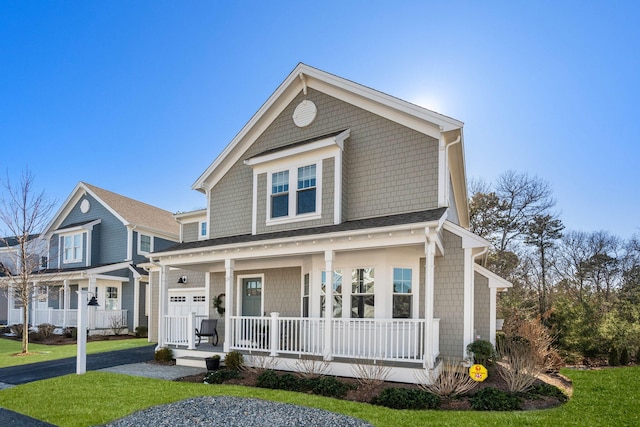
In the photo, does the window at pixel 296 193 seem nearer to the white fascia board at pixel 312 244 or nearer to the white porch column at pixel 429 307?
the white fascia board at pixel 312 244

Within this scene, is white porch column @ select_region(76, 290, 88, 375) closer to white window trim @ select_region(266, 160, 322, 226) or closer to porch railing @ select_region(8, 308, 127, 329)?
white window trim @ select_region(266, 160, 322, 226)

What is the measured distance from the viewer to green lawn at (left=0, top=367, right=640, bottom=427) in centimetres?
604

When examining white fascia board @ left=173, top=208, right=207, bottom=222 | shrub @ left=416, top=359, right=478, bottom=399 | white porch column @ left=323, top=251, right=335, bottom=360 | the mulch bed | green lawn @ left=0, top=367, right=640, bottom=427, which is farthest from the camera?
white fascia board @ left=173, top=208, right=207, bottom=222

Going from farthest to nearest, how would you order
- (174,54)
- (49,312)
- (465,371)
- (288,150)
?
1. (49,312)
2. (174,54)
3. (288,150)
4. (465,371)

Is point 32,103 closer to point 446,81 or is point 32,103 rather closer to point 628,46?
point 446,81

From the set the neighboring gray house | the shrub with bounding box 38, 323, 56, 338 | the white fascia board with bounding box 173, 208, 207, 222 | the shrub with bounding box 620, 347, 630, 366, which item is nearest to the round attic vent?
the white fascia board with bounding box 173, 208, 207, 222

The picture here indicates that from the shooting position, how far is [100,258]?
78.7 ft

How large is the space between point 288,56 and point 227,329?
10.6 m

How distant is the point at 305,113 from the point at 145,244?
16182 mm

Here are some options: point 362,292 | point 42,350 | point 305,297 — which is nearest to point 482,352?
point 362,292

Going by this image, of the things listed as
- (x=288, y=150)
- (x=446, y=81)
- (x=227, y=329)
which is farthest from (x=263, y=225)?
(x=446, y=81)

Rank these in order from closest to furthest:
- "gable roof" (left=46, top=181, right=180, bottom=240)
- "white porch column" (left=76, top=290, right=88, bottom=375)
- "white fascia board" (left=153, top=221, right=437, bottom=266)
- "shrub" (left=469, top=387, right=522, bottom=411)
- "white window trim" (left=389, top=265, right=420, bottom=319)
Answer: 1. "shrub" (left=469, top=387, right=522, bottom=411)
2. "white fascia board" (left=153, top=221, right=437, bottom=266)
3. "white window trim" (left=389, top=265, right=420, bottom=319)
4. "white porch column" (left=76, top=290, right=88, bottom=375)
5. "gable roof" (left=46, top=181, right=180, bottom=240)

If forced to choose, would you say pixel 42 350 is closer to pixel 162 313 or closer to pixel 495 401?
pixel 162 313

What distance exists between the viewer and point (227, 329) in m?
11.0
